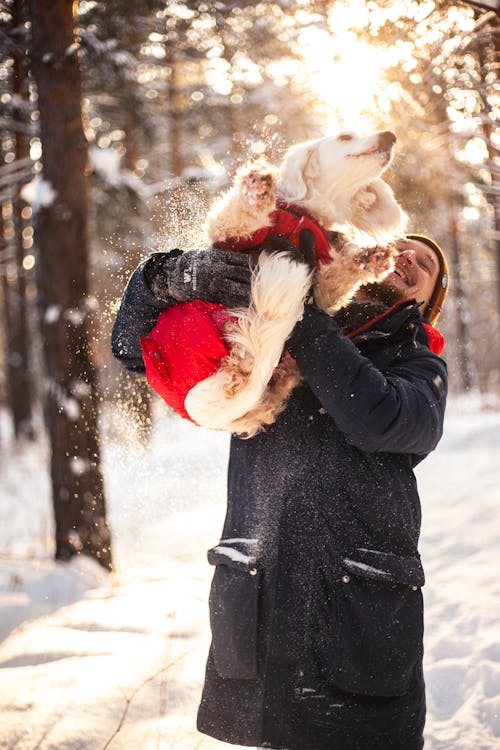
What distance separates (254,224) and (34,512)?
313 inches

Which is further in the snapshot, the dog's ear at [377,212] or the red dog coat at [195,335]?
the dog's ear at [377,212]

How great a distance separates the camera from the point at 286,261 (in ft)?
5.23

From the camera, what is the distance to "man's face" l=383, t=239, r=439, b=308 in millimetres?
2012

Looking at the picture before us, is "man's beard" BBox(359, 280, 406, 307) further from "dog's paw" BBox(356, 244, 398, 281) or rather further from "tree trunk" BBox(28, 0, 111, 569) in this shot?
"tree trunk" BBox(28, 0, 111, 569)

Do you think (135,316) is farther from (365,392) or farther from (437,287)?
(437,287)

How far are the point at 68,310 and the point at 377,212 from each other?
3.92m

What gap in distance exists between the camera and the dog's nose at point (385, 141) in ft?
5.98

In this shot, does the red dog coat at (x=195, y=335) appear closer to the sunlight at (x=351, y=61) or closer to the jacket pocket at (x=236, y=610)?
the jacket pocket at (x=236, y=610)

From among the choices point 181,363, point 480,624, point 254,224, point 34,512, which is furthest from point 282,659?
point 34,512

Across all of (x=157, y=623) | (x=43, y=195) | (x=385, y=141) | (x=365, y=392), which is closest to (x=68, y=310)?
(x=43, y=195)

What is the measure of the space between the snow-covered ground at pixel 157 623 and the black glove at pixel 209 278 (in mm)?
1929

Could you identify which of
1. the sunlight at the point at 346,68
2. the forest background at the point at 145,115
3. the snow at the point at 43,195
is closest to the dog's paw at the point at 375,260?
the forest background at the point at 145,115

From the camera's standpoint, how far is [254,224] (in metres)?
1.63

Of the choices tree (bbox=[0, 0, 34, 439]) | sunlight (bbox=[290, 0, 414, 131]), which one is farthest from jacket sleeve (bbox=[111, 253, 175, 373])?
tree (bbox=[0, 0, 34, 439])
